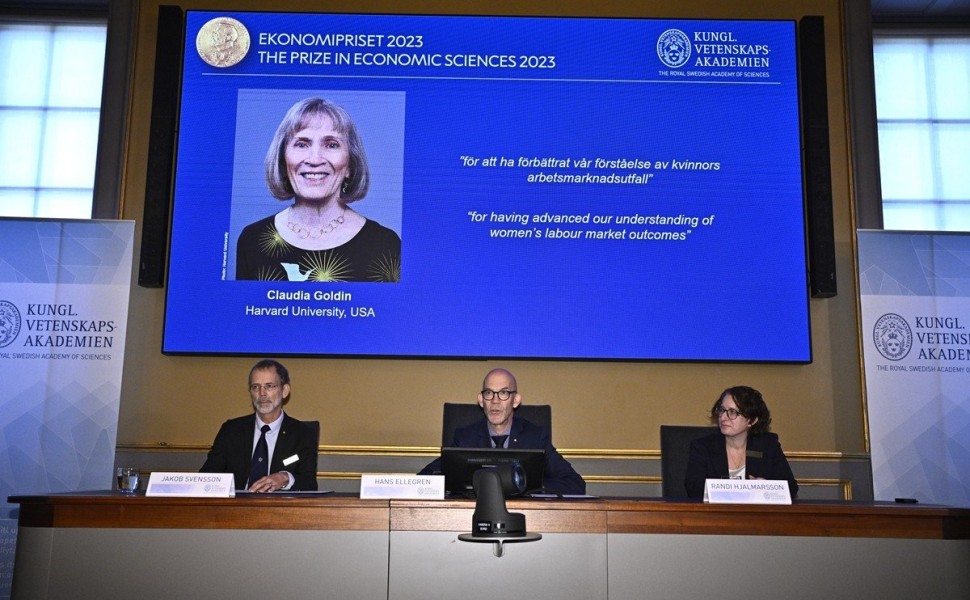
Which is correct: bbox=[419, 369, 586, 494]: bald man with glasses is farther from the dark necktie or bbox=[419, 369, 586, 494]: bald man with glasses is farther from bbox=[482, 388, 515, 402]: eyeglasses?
the dark necktie

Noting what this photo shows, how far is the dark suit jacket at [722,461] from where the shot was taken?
3.53m

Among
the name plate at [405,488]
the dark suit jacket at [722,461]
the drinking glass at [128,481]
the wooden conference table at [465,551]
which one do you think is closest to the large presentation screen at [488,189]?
the dark suit jacket at [722,461]

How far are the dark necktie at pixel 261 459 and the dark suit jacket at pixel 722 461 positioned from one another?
5.73 ft

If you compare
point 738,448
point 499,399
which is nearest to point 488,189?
point 499,399

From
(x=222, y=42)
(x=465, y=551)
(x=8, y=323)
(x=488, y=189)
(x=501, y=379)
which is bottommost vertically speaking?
(x=465, y=551)

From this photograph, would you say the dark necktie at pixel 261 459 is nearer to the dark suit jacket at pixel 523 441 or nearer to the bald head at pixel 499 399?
the dark suit jacket at pixel 523 441

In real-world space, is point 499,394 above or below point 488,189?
below

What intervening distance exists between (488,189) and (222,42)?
163 cm

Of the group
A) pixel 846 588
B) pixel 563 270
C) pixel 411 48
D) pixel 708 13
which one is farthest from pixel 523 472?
pixel 708 13

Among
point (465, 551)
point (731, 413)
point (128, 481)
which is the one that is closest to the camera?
point (465, 551)

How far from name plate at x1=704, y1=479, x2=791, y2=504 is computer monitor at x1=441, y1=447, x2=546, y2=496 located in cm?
53

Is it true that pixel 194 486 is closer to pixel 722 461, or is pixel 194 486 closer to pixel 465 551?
pixel 465 551

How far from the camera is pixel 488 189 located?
4641 mm

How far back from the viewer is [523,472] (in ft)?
8.77
